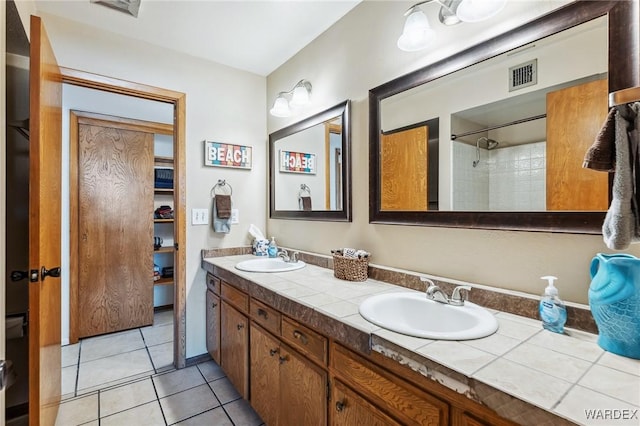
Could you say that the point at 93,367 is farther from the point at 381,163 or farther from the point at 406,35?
the point at 406,35

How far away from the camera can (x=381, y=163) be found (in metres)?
1.70

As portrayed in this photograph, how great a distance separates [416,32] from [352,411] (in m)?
1.57

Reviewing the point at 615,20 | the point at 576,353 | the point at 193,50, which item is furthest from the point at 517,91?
the point at 193,50

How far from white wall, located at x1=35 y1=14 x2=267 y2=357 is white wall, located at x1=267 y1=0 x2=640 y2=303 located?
1.16 feet

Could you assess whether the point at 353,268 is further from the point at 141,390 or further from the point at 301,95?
the point at 141,390

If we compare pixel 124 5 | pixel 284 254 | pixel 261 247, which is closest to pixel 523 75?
pixel 284 254

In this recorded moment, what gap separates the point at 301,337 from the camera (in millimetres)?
1326

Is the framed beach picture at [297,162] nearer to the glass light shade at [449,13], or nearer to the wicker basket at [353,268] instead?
the wicker basket at [353,268]

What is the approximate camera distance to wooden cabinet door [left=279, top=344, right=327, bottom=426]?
48.7 inches

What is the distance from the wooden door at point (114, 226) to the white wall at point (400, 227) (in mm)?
1693

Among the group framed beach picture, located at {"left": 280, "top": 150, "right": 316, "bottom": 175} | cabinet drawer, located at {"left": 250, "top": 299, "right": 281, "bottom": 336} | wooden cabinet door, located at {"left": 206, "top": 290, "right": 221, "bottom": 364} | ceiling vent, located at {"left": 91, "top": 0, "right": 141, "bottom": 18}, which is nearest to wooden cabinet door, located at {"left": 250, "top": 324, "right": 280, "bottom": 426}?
cabinet drawer, located at {"left": 250, "top": 299, "right": 281, "bottom": 336}

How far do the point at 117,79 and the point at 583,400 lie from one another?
2770 millimetres

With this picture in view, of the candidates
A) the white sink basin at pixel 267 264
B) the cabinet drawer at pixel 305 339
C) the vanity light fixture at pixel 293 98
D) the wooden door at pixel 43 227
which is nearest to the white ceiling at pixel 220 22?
the vanity light fixture at pixel 293 98

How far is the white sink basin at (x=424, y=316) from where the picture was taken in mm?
989
